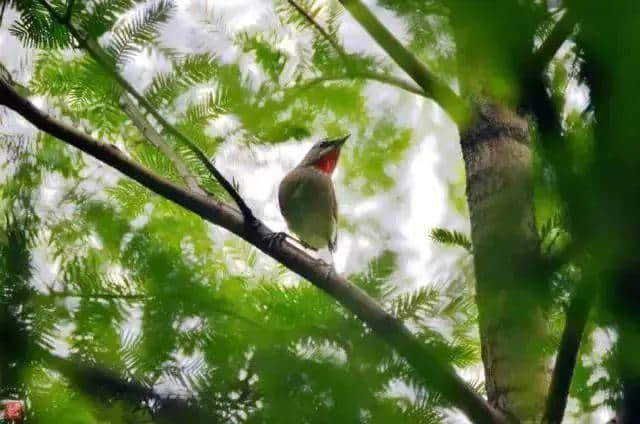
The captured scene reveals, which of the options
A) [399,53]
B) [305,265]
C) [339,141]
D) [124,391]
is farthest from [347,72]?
[124,391]

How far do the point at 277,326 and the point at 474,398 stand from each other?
1.94ft

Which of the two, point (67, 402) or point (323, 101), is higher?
point (323, 101)

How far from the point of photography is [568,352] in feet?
5.06

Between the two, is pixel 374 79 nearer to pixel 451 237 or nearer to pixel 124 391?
pixel 451 237

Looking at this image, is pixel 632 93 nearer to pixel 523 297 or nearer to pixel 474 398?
pixel 523 297

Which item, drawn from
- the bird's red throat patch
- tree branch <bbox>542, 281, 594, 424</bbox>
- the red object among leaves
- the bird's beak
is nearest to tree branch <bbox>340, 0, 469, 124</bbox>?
tree branch <bbox>542, 281, 594, 424</bbox>

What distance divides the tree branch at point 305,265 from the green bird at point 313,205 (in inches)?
96.8

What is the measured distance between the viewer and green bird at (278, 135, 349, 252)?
483 centimetres

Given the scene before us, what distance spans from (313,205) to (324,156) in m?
0.34

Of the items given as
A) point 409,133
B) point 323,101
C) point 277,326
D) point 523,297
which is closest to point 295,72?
point 323,101

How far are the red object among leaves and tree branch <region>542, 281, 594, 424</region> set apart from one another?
1036 mm

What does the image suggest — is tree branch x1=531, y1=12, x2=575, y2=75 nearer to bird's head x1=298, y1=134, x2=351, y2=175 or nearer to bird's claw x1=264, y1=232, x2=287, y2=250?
bird's claw x1=264, y1=232, x2=287, y2=250

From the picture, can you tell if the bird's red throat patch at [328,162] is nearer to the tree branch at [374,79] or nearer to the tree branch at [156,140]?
the tree branch at [374,79]

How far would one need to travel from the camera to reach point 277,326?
161 centimetres
